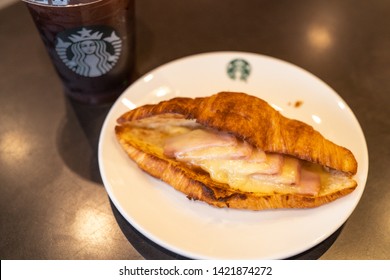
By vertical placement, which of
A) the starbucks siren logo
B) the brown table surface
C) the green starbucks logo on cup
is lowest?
the brown table surface

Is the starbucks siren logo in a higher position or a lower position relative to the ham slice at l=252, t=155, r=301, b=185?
higher

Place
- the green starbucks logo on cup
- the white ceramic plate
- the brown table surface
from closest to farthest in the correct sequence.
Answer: the white ceramic plate → the brown table surface → the green starbucks logo on cup

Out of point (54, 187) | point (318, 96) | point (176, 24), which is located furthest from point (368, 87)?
point (54, 187)

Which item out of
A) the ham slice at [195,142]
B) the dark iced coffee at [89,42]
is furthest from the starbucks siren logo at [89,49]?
the ham slice at [195,142]

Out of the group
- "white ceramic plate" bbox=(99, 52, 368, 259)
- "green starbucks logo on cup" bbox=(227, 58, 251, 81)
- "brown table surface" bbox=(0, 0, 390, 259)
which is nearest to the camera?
"white ceramic plate" bbox=(99, 52, 368, 259)

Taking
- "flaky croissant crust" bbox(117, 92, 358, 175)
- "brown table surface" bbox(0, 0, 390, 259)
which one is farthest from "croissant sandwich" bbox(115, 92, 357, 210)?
"brown table surface" bbox(0, 0, 390, 259)

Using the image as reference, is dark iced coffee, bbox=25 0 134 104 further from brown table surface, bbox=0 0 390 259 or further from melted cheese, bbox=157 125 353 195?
melted cheese, bbox=157 125 353 195

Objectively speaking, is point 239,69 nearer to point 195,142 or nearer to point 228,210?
point 195,142

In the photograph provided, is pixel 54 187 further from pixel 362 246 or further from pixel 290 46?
pixel 290 46
